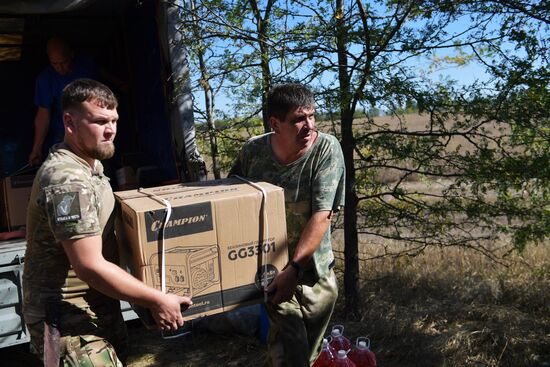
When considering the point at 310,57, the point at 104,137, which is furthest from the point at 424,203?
the point at 104,137

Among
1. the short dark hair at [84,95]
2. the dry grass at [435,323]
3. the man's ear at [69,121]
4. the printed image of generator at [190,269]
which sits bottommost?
the dry grass at [435,323]

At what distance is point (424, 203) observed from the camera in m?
3.99

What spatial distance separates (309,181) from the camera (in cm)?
269

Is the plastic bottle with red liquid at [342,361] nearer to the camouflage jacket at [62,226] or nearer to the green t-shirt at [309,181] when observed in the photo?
the green t-shirt at [309,181]

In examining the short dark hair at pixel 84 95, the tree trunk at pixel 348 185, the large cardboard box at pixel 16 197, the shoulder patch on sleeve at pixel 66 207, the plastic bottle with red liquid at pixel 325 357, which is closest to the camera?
the shoulder patch on sleeve at pixel 66 207

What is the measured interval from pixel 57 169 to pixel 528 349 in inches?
114

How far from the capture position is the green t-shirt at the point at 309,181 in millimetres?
2637

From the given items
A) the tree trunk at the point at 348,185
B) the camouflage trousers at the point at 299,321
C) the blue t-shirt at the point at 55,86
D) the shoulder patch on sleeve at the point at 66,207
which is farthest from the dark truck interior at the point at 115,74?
the shoulder patch on sleeve at the point at 66,207

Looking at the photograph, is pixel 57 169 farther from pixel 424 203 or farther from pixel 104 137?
pixel 424 203

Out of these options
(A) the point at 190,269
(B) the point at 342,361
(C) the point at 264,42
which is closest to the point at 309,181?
(A) the point at 190,269

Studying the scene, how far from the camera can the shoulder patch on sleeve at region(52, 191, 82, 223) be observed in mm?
1972

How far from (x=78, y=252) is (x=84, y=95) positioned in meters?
0.61

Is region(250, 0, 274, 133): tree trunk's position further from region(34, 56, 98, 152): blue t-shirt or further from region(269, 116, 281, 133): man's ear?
region(34, 56, 98, 152): blue t-shirt

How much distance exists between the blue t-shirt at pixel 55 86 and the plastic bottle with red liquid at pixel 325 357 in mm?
2938
